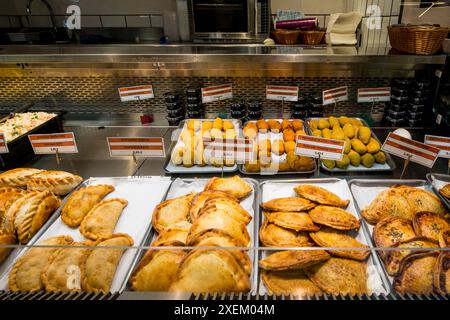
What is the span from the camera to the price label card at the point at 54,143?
2328mm

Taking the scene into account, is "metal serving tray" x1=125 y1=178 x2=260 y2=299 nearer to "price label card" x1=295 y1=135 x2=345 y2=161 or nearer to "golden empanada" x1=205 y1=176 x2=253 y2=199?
"golden empanada" x1=205 y1=176 x2=253 y2=199

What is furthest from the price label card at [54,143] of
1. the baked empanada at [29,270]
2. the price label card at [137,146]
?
the baked empanada at [29,270]

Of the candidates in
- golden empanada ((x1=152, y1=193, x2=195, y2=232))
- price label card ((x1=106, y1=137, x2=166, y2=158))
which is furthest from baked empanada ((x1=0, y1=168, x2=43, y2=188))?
golden empanada ((x1=152, y1=193, x2=195, y2=232))

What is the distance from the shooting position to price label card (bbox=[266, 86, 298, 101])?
2.97m

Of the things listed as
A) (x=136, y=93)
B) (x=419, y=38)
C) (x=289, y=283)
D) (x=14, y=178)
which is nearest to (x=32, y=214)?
(x=14, y=178)

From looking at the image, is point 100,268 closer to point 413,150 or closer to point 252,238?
point 252,238

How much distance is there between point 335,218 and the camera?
1.74 m

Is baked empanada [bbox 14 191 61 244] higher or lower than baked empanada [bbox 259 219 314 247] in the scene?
higher

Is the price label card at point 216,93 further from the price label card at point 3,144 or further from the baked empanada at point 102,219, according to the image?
the price label card at point 3,144

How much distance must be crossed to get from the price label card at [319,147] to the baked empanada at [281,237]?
670 millimetres

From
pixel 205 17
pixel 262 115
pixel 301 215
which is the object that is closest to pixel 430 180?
pixel 301 215

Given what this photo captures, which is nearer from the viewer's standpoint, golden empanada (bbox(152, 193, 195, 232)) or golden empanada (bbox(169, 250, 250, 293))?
golden empanada (bbox(169, 250, 250, 293))

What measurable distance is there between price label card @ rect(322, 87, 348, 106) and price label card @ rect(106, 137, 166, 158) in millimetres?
1722
